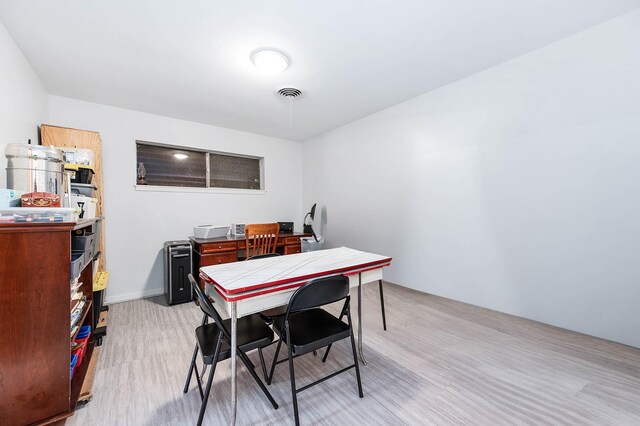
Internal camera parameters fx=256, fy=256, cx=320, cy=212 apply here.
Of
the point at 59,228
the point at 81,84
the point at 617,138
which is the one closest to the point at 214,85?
the point at 81,84

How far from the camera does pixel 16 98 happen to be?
2.07 m

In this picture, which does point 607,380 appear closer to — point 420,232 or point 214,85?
point 420,232

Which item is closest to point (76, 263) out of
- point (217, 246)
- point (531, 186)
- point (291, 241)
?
point (217, 246)

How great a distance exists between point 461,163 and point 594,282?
1.56 meters

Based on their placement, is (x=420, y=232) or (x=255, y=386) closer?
(x=255, y=386)

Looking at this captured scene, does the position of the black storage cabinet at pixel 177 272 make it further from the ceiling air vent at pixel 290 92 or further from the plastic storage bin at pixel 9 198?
the ceiling air vent at pixel 290 92

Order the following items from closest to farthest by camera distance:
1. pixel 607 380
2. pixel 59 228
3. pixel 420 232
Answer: pixel 59 228 → pixel 607 380 → pixel 420 232

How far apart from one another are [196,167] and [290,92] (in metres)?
2.06

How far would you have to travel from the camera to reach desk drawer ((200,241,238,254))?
3190 millimetres

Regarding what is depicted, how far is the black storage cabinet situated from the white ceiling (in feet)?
6.09

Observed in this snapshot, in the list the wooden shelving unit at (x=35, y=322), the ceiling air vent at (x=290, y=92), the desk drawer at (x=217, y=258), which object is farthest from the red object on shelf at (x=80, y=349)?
the ceiling air vent at (x=290, y=92)

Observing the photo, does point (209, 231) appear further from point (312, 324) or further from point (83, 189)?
point (312, 324)

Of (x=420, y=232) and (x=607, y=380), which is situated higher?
(x=420, y=232)

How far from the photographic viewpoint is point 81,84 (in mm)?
2748
